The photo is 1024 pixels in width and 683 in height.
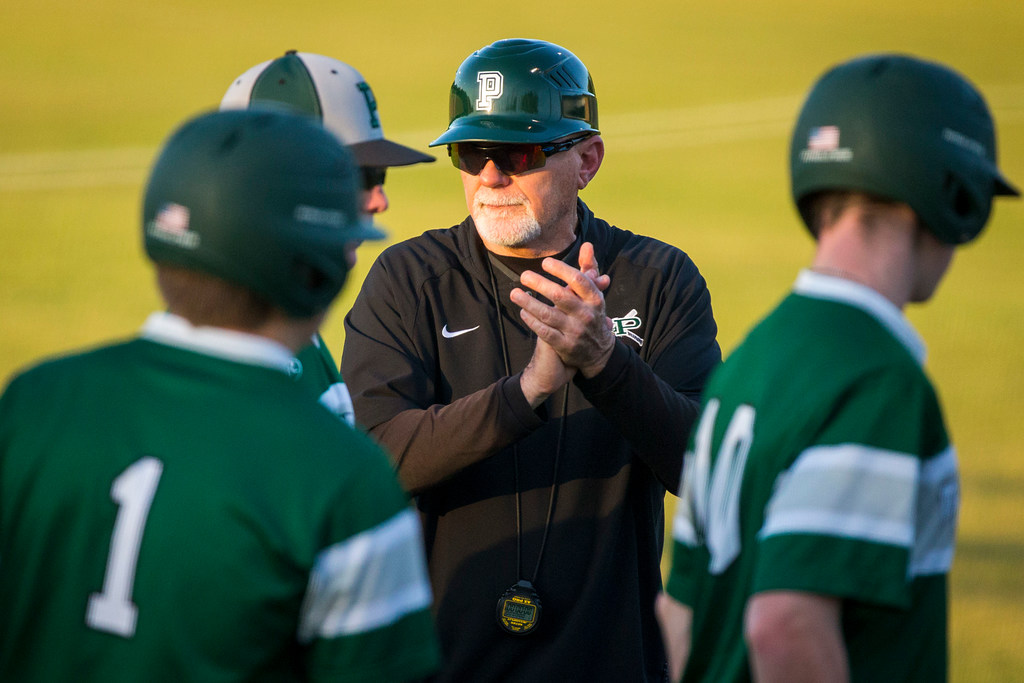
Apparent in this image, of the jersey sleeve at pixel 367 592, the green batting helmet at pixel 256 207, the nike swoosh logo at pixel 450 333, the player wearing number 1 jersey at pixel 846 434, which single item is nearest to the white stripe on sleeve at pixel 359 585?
the jersey sleeve at pixel 367 592

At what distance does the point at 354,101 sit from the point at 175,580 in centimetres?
175

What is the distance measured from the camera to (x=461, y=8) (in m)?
28.6

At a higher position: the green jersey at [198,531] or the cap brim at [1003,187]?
the cap brim at [1003,187]

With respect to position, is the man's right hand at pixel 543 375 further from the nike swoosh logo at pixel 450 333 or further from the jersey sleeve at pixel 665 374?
the nike swoosh logo at pixel 450 333

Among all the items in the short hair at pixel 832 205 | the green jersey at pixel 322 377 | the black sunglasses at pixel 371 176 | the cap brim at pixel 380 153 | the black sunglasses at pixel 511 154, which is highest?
the short hair at pixel 832 205

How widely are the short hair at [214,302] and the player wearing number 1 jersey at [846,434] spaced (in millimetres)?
905

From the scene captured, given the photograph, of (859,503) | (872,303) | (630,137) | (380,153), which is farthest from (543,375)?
(630,137)

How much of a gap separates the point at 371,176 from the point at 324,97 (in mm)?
239

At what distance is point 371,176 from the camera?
3406 mm

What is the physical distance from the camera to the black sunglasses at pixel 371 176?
338 cm

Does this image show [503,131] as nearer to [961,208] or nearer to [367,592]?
[961,208]

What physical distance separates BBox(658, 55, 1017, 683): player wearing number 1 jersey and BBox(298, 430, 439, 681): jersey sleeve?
1.94 feet

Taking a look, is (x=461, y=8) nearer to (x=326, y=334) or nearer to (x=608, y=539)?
(x=326, y=334)

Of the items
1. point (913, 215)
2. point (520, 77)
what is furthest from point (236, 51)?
point (913, 215)
